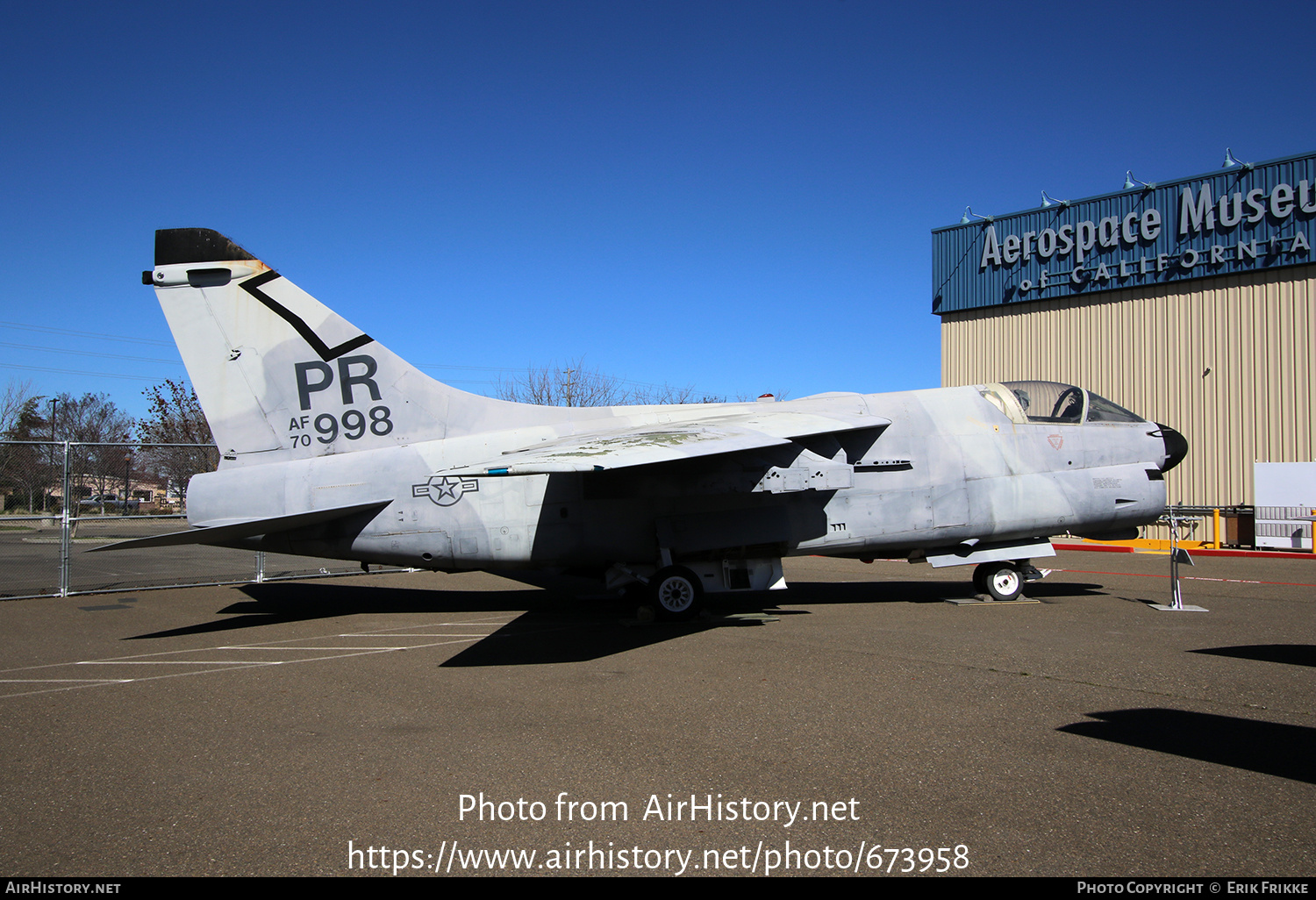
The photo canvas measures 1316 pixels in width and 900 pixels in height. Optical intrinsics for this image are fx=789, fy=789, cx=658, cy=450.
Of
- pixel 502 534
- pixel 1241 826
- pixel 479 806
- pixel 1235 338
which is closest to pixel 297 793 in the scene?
pixel 479 806

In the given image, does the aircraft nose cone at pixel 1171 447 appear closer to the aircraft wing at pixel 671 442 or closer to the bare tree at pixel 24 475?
the aircraft wing at pixel 671 442

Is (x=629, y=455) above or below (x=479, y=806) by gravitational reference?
above

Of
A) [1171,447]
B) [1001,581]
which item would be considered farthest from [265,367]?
[1171,447]

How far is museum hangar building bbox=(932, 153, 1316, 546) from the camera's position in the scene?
25578 millimetres

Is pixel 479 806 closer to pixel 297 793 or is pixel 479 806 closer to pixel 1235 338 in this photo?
pixel 297 793

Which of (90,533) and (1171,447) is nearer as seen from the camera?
(1171,447)

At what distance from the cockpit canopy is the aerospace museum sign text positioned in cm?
1954

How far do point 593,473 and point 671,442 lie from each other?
→ 6.00 feet

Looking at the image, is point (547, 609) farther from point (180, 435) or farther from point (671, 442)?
point (180, 435)

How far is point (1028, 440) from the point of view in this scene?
38.5 ft

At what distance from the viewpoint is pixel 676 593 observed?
10758mm

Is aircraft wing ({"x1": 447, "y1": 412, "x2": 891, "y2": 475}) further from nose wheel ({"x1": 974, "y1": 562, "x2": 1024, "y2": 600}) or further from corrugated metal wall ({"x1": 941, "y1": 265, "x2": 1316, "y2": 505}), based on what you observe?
corrugated metal wall ({"x1": 941, "y1": 265, "x2": 1316, "y2": 505})

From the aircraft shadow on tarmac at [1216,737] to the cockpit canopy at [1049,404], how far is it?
22.0 feet

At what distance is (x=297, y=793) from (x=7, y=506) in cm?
1591
